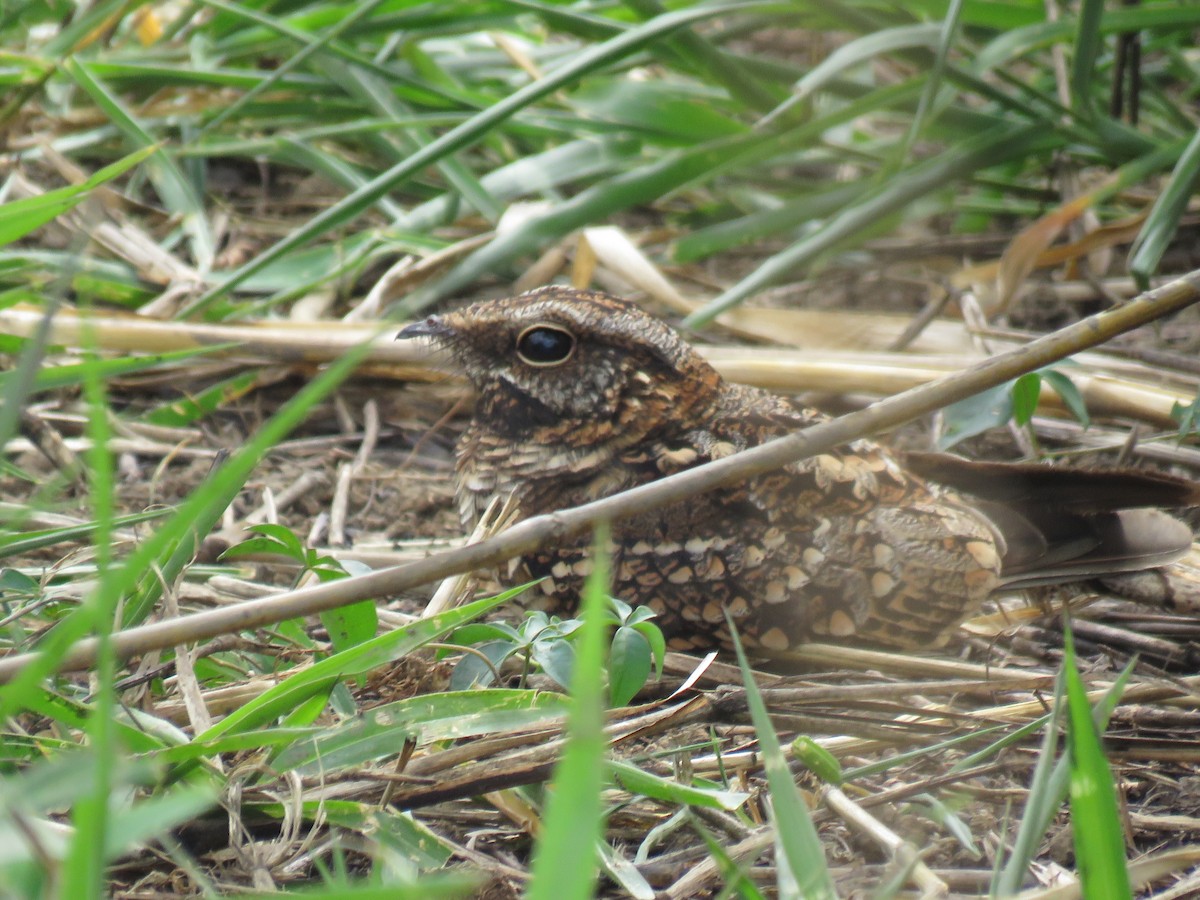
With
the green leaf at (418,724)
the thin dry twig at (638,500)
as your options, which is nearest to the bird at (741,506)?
the green leaf at (418,724)

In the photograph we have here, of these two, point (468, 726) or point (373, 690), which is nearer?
point (468, 726)

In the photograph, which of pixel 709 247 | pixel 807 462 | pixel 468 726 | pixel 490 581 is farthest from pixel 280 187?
pixel 468 726

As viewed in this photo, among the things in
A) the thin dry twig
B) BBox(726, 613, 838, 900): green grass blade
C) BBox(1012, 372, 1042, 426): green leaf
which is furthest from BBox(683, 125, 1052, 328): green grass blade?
BBox(726, 613, 838, 900): green grass blade

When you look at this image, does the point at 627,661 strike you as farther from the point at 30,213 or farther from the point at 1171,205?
the point at 1171,205

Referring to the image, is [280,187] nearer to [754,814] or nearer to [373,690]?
[373,690]

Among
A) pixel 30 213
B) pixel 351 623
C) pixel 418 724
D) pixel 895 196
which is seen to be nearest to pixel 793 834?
pixel 418 724

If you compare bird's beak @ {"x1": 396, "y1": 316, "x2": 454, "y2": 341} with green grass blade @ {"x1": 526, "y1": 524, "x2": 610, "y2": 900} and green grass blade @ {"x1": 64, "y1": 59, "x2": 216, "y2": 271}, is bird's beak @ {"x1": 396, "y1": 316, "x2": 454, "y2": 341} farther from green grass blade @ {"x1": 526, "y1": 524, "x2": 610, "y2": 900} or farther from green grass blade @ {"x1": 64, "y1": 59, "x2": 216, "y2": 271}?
green grass blade @ {"x1": 526, "y1": 524, "x2": 610, "y2": 900}
